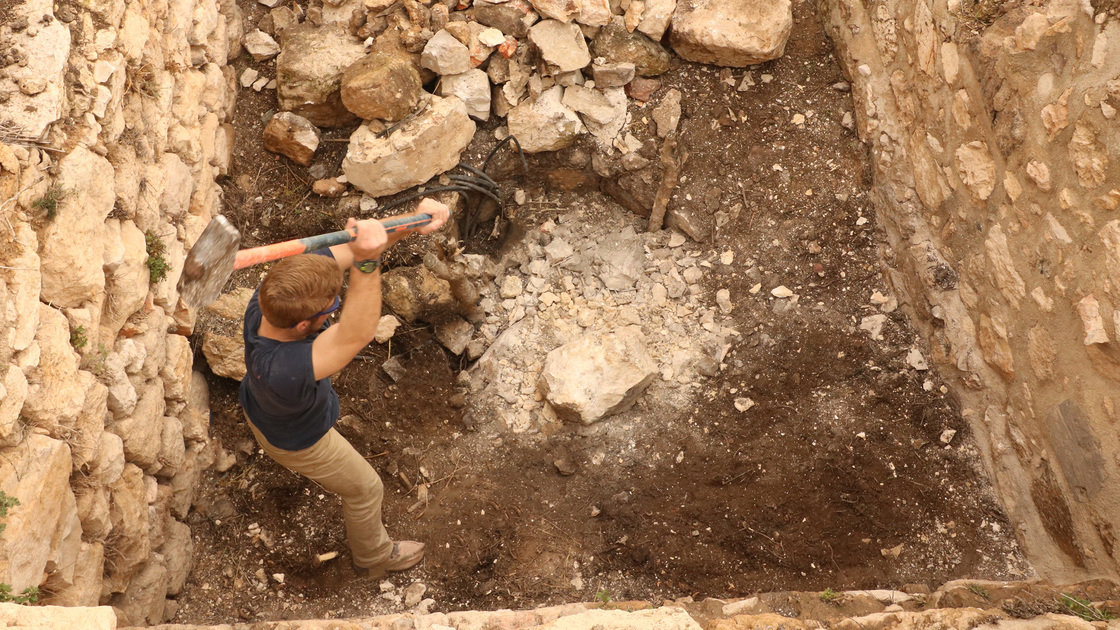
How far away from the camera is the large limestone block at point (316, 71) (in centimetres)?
410

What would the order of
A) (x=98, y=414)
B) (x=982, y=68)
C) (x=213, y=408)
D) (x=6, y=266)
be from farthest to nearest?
(x=213, y=408) → (x=982, y=68) → (x=98, y=414) → (x=6, y=266)

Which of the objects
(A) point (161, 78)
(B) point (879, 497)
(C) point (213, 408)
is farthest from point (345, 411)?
(B) point (879, 497)

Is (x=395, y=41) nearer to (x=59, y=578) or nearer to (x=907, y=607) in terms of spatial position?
(x=59, y=578)

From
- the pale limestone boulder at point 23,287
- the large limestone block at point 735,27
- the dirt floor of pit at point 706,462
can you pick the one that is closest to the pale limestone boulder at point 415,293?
the dirt floor of pit at point 706,462

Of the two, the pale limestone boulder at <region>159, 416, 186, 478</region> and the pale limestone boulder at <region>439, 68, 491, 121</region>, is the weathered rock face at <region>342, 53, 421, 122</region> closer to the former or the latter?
the pale limestone boulder at <region>439, 68, 491, 121</region>

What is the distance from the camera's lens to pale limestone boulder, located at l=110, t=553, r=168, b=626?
2953 mm

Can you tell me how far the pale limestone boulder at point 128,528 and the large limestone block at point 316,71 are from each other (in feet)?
7.15

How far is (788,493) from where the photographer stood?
3.46 metres

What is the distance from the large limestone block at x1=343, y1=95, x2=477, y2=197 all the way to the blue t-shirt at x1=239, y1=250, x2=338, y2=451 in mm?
1201

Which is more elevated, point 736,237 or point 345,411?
point 736,237

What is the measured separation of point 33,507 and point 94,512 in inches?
16.4

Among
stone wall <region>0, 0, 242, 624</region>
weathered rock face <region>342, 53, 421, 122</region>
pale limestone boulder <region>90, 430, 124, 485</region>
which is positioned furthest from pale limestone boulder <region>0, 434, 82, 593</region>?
weathered rock face <region>342, 53, 421, 122</region>

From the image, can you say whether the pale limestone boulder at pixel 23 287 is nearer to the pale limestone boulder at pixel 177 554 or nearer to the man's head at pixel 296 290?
the man's head at pixel 296 290

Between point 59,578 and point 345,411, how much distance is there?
1.54m
